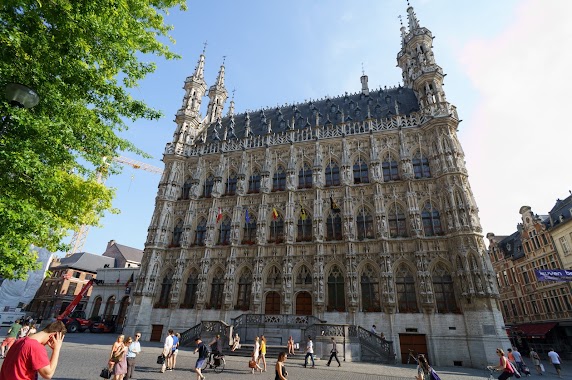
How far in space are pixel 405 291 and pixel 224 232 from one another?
16.7 meters

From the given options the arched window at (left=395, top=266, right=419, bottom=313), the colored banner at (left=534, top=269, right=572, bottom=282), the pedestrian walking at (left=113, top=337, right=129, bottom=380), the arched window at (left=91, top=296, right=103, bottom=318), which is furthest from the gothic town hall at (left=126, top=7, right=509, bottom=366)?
the arched window at (left=91, top=296, right=103, bottom=318)

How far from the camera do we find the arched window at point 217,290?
24969 millimetres

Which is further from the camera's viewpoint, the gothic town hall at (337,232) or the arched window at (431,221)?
the arched window at (431,221)

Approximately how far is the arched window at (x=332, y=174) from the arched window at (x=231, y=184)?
9743 millimetres

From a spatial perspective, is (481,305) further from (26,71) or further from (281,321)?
(26,71)

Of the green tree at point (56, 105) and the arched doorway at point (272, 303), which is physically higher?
the green tree at point (56, 105)

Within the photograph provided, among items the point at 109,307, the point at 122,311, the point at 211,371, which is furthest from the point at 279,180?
the point at 109,307

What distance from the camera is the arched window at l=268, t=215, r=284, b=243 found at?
25859 millimetres

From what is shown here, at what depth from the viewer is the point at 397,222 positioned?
77.7ft

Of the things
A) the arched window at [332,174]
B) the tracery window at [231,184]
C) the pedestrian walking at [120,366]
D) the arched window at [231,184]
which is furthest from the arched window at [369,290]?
the pedestrian walking at [120,366]

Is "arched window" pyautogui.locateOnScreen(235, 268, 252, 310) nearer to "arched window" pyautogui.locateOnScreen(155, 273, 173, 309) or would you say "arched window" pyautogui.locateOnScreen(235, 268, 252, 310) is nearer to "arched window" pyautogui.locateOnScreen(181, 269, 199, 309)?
"arched window" pyautogui.locateOnScreen(181, 269, 199, 309)

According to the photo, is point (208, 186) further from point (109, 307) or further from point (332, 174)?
point (109, 307)

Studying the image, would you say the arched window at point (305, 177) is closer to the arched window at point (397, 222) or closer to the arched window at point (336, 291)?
the arched window at point (397, 222)

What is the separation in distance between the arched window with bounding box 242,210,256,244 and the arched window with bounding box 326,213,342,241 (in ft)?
22.5
